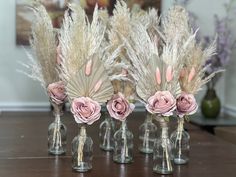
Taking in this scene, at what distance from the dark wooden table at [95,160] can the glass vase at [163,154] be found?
0.03m

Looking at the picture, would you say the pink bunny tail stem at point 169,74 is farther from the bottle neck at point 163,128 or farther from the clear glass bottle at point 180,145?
the clear glass bottle at point 180,145

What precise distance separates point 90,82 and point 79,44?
133 mm

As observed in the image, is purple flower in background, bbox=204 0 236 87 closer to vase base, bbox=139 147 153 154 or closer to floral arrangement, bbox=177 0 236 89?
floral arrangement, bbox=177 0 236 89

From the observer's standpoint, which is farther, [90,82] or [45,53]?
[45,53]

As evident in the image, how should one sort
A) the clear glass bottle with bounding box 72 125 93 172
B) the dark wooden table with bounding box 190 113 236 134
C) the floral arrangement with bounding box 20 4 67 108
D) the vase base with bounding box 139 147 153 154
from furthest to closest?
the dark wooden table with bounding box 190 113 236 134 < the vase base with bounding box 139 147 153 154 < the floral arrangement with bounding box 20 4 67 108 < the clear glass bottle with bounding box 72 125 93 172

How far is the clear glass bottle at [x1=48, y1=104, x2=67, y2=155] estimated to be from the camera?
181 cm

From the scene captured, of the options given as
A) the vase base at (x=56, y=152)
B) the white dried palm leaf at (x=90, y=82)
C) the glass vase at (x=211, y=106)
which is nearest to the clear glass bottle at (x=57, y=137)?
the vase base at (x=56, y=152)

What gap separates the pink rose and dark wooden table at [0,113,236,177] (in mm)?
224

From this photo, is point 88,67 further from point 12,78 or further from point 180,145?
point 12,78

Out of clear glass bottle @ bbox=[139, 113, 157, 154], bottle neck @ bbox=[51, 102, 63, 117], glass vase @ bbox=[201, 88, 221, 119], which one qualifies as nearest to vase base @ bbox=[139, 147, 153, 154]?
clear glass bottle @ bbox=[139, 113, 157, 154]

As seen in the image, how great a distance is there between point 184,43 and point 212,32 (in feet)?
7.90

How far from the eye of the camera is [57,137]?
183 centimetres

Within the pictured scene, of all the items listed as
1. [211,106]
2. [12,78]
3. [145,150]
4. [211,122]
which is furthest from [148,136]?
[12,78]

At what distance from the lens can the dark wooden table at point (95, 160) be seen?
60.5 inches
